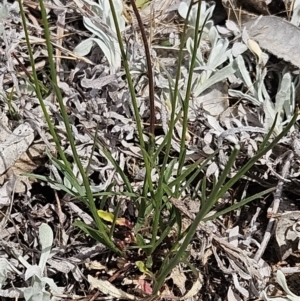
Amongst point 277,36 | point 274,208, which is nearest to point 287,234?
point 274,208

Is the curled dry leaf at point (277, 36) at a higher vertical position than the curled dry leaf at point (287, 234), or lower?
higher

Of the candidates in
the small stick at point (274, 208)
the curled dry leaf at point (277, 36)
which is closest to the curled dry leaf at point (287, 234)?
the small stick at point (274, 208)

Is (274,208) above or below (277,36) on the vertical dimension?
below

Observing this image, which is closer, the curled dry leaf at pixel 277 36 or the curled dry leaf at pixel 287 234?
the curled dry leaf at pixel 287 234

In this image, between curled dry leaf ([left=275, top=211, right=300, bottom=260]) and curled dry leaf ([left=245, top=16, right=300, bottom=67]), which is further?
curled dry leaf ([left=245, top=16, right=300, bottom=67])

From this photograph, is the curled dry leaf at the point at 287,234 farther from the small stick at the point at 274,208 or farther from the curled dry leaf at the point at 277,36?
the curled dry leaf at the point at 277,36

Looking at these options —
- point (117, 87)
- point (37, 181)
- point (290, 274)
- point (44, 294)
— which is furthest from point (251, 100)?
point (44, 294)

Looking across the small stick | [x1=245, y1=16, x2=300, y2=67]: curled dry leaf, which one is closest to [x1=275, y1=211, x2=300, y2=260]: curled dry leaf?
the small stick

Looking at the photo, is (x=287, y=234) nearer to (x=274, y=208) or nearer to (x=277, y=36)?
(x=274, y=208)

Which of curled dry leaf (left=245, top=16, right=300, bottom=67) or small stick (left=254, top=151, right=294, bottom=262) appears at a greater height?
curled dry leaf (left=245, top=16, right=300, bottom=67)

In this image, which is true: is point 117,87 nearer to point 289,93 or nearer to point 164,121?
point 164,121

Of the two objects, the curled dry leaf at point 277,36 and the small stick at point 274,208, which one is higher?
the curled dry leaf at point 277,36

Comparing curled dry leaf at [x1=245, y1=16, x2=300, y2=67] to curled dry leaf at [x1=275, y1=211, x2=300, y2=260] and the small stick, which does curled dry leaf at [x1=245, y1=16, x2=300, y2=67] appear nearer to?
the small stick
